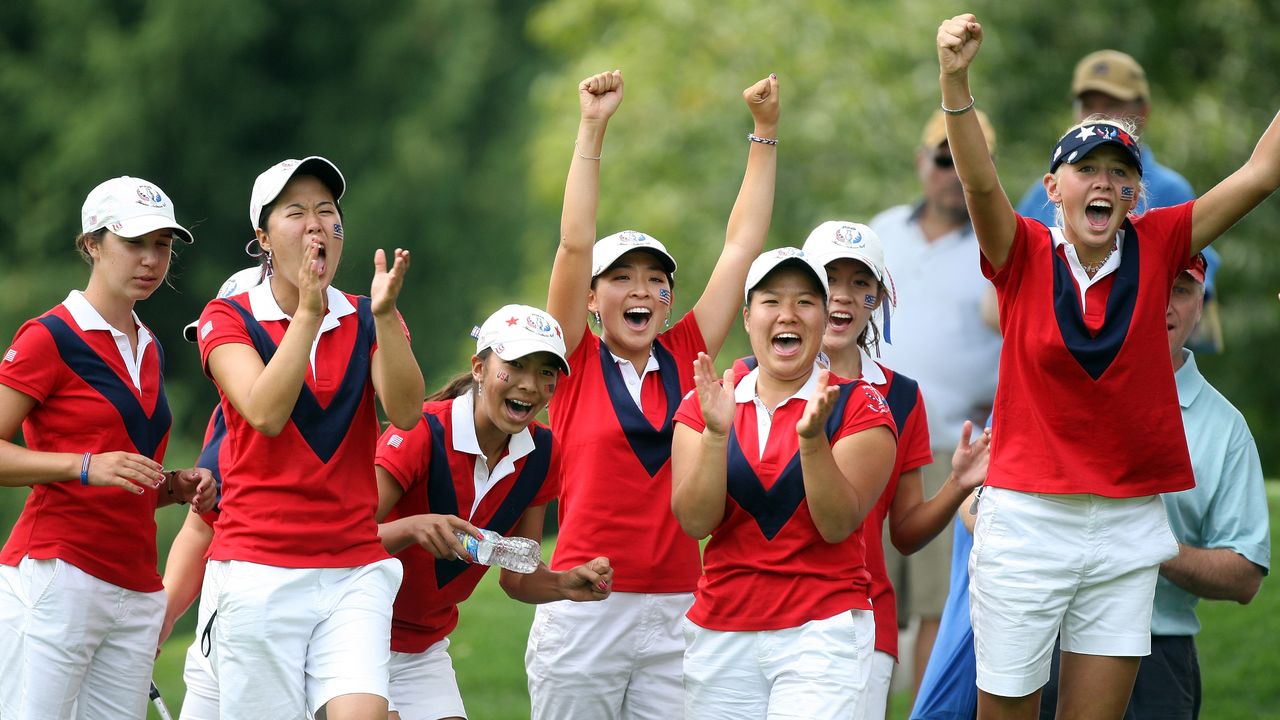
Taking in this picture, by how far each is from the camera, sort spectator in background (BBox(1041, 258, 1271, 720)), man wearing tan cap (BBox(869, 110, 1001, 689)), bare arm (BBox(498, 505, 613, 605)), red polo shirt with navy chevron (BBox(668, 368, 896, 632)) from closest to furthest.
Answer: red polo shirt with navy chevron (BBox(668, 368, 896, 632)) < bare arm (BBox(498, 505, 613, 605)) < spectator in background (BBox(1041, 258, 1271, 720)) < man wearing tan cap (BBox(869, 110, 1001, 689))

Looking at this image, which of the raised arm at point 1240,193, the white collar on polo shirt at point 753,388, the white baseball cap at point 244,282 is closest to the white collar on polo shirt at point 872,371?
the white collar on polo shirt at point 753,388

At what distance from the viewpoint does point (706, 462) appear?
4.83 m

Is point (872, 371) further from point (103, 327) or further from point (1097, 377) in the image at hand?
point (103, 327)

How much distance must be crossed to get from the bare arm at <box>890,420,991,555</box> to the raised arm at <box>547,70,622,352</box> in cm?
127

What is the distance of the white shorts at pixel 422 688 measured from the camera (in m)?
5.59

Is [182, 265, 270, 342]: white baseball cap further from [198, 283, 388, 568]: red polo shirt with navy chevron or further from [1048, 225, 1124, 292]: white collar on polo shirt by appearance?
[1048, 225, 1124, 292]: white collar on polo shirt

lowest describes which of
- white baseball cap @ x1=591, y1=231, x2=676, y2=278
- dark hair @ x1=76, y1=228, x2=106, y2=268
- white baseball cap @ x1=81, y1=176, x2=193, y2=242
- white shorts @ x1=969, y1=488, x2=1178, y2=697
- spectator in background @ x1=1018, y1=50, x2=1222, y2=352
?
white shorts @ x1=969, y1=488, x2=1178, y2=697

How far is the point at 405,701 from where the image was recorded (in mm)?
5590

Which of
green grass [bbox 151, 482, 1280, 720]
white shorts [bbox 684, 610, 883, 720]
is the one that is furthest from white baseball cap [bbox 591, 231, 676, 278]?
green grass [bbox 151, 482, 1280, 720]

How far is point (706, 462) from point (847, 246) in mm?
1174

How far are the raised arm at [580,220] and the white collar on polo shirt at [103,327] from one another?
144 cm

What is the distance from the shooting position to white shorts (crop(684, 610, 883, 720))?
4.78 m

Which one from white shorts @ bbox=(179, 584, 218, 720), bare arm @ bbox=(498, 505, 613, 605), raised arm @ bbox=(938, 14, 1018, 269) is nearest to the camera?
raised arm @ bbox=(938, 14, 1018, 269)

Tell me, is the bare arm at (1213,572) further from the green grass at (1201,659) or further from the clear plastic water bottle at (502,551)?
the green grass at (1201,659)
